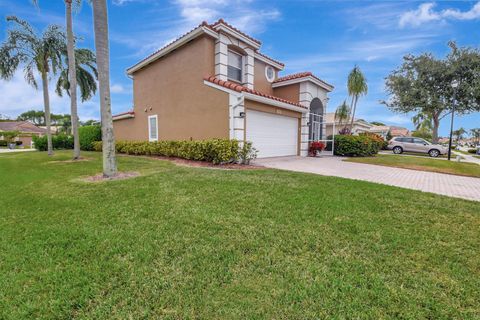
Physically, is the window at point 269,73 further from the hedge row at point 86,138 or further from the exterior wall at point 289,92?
the hedge row at point 86,138

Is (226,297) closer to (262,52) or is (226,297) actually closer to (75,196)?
(75,196)

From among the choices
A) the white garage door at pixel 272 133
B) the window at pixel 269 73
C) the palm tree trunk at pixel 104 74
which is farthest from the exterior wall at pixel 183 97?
the palm tree trunk at pixel 104 74

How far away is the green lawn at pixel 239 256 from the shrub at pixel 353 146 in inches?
426

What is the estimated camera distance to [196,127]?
37.9 feet

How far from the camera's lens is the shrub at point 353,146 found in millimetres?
15392

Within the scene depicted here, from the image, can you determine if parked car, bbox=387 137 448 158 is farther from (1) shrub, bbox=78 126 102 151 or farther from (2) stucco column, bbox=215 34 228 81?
(1) shrub, bbox=78 126 102 151

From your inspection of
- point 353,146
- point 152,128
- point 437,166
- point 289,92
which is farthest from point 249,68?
point 437,166

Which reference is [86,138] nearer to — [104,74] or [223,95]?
[223,95]

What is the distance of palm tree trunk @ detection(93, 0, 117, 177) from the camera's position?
6.52 meters

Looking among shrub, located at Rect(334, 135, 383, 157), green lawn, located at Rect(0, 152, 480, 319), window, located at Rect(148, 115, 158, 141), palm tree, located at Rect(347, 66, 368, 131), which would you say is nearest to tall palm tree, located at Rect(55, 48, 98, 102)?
window, located at Rect(148, 115, 158, 141)

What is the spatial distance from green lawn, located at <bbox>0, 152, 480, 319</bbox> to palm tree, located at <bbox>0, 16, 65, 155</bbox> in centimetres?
1190

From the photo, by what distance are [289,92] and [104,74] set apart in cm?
1072

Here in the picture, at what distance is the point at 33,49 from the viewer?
13000mm

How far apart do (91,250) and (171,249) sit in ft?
3.38
